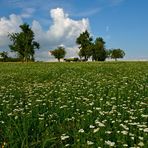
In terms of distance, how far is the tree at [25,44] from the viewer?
11094 cm

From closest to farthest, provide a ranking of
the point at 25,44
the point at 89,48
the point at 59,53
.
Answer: the point at 25,44 → the point at 89,48 → the point at 59,53

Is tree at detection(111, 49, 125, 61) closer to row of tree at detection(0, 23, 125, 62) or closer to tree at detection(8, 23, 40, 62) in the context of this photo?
row of tree at detection(0, 23, 125, 62)

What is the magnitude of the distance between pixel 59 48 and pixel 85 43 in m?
22.0

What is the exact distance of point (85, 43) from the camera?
131125 millimetres

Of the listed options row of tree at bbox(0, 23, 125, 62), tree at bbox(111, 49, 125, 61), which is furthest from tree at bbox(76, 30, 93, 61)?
tree at bbox(111, 49, 125, 61)

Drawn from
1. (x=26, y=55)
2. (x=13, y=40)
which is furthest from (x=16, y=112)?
(x=13, y=40)

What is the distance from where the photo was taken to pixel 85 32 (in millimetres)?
134125

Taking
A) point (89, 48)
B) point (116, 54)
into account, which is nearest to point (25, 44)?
point (89, 48)

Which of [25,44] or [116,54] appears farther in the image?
[116,54]

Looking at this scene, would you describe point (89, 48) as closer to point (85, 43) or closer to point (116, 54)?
point (85, 43)

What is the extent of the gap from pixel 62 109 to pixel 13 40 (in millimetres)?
108175

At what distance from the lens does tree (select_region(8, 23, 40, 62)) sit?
111 meters

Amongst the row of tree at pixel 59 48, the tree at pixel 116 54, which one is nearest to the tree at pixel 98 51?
the row of tree at pixel 59 48

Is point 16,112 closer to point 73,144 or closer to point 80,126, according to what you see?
point 80,126
